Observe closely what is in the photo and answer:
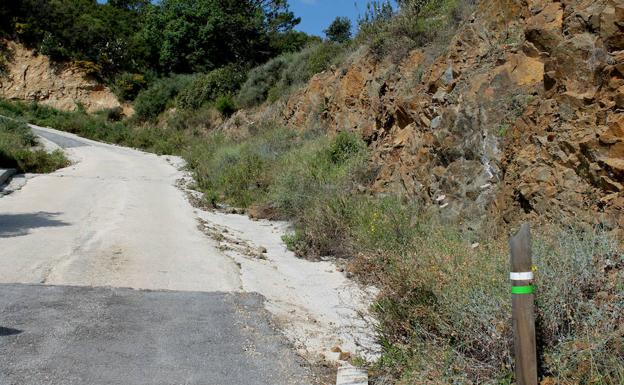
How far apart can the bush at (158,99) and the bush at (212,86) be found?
211 centimetres

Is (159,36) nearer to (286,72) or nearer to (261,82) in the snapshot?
(261,82)

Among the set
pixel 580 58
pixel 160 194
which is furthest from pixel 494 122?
pixel 160 194

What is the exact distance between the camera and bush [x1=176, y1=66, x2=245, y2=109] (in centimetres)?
3397

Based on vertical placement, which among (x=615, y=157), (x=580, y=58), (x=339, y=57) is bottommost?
(x=615, y=157)

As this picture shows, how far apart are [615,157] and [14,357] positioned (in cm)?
608

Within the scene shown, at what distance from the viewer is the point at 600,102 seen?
6.61 meters

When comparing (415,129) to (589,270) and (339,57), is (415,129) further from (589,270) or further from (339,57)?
(339,57)

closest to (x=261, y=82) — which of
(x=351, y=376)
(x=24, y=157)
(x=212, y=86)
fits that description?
(x=212, y=86)

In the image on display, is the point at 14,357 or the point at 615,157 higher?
the point at 615,157

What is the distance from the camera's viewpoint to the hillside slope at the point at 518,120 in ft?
21.3

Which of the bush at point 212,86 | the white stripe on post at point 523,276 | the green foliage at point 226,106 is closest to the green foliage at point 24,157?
the green foliage at point 226,106

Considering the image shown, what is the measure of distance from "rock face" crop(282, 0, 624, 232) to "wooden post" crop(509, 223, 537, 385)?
7.33 ft

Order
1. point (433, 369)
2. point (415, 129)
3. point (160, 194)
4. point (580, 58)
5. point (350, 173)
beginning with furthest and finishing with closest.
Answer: point (160, 194) → point (350, 173) → point (415, 129) → point (580, 58) → point (433, 369)

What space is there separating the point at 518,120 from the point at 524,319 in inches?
203
